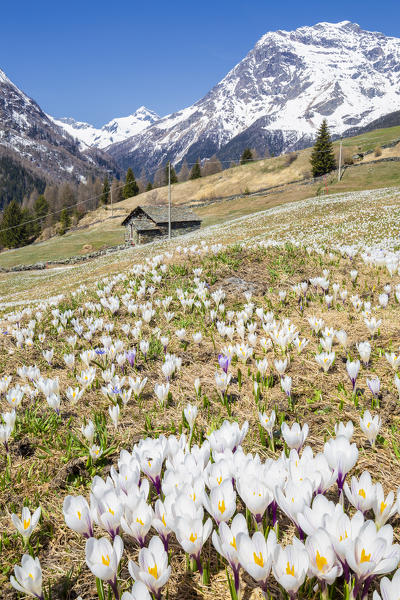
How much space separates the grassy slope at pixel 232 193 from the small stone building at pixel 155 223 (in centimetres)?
596

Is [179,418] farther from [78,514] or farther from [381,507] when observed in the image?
[381,507]

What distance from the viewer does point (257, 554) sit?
1.25 metres

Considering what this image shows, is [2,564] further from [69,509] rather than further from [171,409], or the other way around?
[171,409]

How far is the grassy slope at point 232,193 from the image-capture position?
5372 centimetres

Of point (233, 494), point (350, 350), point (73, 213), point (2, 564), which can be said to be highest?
point (73, 213)

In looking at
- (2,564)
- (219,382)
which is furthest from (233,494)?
(219,382)

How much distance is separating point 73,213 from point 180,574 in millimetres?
112933

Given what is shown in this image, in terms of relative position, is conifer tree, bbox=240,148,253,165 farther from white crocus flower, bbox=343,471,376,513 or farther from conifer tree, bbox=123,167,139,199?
white crocus flower, bbox=343,471,376,513

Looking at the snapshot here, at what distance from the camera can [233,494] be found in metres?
1.47

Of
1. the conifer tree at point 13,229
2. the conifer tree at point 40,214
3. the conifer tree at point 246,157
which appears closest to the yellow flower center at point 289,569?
the conifer tree at point 13,229

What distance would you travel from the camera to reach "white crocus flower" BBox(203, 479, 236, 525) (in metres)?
1.46

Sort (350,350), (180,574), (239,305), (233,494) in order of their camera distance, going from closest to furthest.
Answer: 1. (233,494)
2. (180,574)
3. (350,350)
4. (239,305)

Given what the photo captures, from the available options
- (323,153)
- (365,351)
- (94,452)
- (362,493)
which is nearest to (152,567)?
(362,493)

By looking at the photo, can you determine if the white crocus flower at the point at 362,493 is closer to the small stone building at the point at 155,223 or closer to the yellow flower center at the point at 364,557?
the yellow flower center at the point at 364,557
